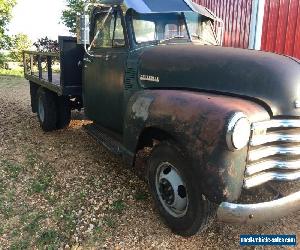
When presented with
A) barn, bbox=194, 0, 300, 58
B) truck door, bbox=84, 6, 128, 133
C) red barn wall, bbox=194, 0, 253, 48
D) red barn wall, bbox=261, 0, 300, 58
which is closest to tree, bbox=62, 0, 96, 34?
red barn wall, bbox=194, 0, 253, 48

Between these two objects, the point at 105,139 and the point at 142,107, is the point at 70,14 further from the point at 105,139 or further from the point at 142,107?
the point at 142,107

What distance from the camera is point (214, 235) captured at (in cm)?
339

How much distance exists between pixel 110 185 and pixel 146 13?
6.60ft

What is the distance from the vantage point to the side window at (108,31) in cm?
433

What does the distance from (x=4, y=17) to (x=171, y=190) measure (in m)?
18.7

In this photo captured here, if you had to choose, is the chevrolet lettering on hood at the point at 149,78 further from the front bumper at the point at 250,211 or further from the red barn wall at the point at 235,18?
the red barn wall at the point at 235,18

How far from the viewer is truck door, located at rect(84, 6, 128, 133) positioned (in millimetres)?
4309

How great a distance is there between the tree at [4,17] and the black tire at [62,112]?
1452 centimetres

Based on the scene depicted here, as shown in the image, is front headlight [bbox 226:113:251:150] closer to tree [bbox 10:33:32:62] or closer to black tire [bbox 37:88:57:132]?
black tire [bbox 37:88:57:132]

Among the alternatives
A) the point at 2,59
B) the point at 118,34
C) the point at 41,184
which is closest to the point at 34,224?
the point at 41,184

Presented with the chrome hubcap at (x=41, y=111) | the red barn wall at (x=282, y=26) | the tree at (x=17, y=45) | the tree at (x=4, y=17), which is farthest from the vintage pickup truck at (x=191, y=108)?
the tree at (x=17, y=45)

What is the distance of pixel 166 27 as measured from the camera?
14.0ft

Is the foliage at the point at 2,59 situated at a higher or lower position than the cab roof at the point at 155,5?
lower

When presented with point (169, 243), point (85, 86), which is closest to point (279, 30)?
point (85, 86)
